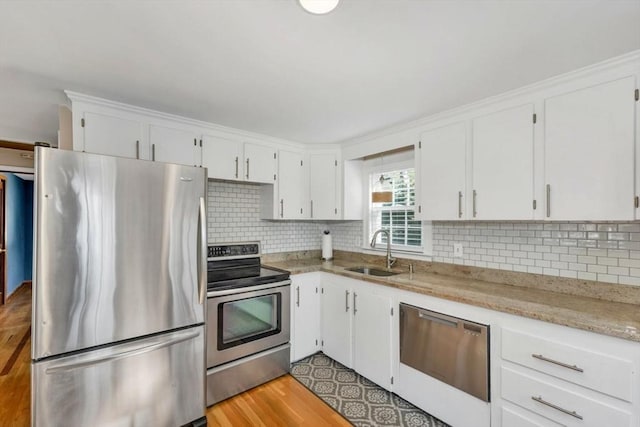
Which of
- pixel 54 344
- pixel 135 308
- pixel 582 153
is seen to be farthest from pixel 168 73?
pixel 582 153

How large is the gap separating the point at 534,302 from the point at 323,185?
86.6 inches

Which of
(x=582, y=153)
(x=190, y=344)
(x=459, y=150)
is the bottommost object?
(x=190, y=344)

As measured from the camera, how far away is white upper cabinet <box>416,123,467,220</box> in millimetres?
2270

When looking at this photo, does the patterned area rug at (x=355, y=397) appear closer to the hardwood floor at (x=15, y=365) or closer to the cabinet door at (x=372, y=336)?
the cabinet door at (x=372, y=336)

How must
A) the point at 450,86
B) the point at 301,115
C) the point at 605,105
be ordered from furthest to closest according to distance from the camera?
the point at 301,115, the point at 450,86, the point at 605,105

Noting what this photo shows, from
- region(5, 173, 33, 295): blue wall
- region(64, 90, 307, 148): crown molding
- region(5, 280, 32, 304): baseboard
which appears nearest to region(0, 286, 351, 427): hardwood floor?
region(64, 90, 307, 148): crown molding

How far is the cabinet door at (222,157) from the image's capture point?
2662 mm

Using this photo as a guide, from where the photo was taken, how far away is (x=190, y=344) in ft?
6.36

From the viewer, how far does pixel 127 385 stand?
170 centimetres

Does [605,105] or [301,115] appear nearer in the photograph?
[605,105]

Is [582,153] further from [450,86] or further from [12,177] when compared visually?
[12,177]

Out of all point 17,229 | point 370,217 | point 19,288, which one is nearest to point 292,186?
point 370,217

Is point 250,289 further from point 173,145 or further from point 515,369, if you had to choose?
point 515,369

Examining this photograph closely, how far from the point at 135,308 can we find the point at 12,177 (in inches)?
234
